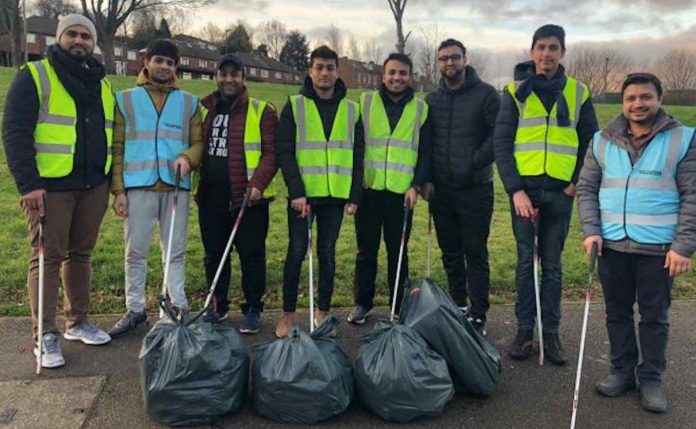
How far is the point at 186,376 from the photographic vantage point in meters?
3.25

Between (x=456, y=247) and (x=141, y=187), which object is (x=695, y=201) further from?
(x=141, y=187)

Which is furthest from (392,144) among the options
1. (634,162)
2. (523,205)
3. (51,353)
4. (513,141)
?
(51,353)

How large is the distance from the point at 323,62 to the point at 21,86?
2.03m

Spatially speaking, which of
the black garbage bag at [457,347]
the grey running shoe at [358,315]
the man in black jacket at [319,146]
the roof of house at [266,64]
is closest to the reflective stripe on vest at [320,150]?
the man in black jacket at [319,146]

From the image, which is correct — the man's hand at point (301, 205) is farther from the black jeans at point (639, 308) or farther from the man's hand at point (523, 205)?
the black jeans at point (639, 308)

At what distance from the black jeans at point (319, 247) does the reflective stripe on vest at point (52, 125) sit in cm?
161

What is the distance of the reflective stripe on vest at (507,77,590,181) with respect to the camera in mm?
4078

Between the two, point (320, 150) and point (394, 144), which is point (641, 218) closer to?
point (394, 144)

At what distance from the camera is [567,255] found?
Answer: 277 inches

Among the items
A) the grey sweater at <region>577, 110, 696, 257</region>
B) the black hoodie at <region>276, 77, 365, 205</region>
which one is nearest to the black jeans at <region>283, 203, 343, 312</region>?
the black hoodie at <region>276, 77, 365, 205</region>

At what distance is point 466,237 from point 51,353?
3.09 metres

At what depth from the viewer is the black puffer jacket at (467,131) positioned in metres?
4.42

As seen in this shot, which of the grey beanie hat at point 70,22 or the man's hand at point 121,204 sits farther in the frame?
the man's hand at point 121,204

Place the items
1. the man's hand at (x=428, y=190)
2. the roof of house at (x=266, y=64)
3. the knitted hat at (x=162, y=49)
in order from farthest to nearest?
the roof of house at (x=266, y=64) < the man's hand at (x=428, y=190) < the knitted hat at (x=162, y=49)
